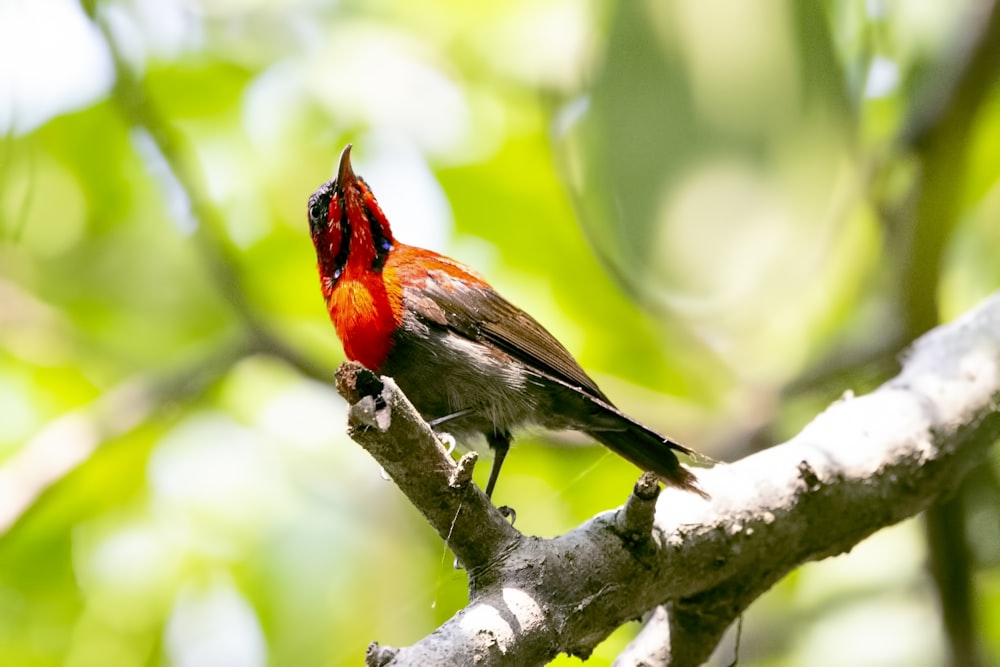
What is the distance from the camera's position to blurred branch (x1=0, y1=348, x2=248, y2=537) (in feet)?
15.3

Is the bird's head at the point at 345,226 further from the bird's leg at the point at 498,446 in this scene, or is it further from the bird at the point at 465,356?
the bird's leg at the point at 498,446

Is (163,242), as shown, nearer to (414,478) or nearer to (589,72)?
(589,72)

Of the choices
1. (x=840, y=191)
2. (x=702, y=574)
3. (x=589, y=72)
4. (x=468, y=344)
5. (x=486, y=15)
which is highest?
(x=486, y=15)

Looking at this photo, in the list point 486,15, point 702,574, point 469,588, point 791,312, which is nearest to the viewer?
point 469,588

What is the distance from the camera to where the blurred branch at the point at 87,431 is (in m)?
4.67

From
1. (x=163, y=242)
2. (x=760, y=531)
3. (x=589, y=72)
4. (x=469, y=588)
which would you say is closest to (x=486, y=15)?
(x=589, y=72)

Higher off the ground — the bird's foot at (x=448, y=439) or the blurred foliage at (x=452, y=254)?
the blurred foliage at (x=452, y=254)

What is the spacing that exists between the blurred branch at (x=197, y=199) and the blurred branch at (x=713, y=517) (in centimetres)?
200

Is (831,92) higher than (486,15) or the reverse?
the reverse

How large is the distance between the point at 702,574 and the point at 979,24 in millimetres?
2331

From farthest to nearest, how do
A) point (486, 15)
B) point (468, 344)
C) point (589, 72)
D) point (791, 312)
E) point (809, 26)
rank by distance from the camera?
point (486, 15) < point (791, 312) < point (589, 72) < point (468, 344) < point (809, 26)

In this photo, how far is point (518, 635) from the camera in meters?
2.58

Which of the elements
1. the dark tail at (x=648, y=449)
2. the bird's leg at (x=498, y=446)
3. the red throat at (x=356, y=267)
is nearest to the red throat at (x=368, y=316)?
the red throat at (x=356, y=267)

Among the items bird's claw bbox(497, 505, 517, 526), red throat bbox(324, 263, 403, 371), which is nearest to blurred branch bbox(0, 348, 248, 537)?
red throat bbox(324, 263, 403, 371)
